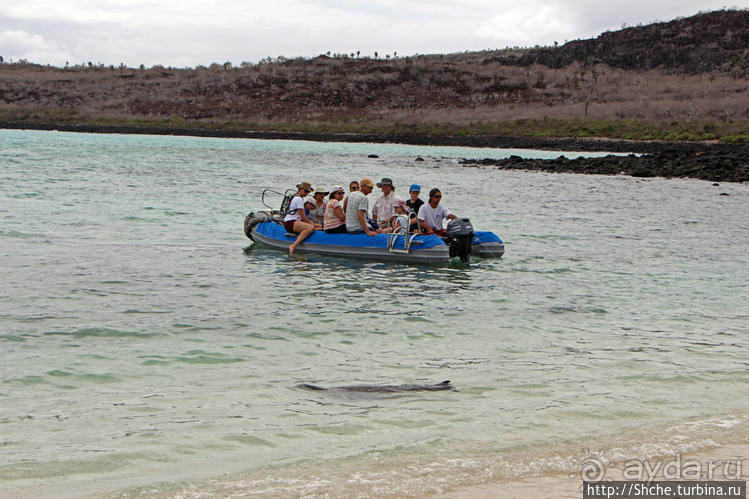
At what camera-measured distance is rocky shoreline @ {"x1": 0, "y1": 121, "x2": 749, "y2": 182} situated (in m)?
38.9

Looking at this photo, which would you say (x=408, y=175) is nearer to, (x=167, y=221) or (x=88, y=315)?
(x=167, y=221)

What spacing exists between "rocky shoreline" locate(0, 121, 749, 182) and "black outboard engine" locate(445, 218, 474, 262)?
25551 mm

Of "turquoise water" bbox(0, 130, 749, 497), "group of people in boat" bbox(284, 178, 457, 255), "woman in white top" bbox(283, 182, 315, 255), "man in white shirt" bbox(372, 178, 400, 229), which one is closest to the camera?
"turquoise water" bbox(0, 130, 749, 497)

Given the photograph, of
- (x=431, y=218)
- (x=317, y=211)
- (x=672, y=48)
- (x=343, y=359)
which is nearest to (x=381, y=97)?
(x=672, y=48)

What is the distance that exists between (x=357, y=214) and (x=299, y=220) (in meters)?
1.43

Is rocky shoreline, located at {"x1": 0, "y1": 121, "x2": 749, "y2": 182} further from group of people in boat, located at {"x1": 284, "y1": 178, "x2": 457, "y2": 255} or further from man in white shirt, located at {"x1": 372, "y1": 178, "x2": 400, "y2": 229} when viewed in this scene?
man in white shirt, located at {"x1": 372, "y1": 178, "x2": 400, "y2": 229}

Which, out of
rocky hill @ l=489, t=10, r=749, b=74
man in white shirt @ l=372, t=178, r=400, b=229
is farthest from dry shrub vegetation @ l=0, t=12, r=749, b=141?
man in white shirt @ l=372, t=178, r=400, b=229

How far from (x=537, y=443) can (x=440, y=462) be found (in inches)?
35.2

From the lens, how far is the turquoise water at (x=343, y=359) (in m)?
5.62

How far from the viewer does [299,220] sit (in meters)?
16.0

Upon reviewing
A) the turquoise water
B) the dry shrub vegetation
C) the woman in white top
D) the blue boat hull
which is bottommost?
the turquoise water

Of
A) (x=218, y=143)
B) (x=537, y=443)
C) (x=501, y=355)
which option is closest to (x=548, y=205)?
(x=501, y=355)

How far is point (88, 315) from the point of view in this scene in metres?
10.2

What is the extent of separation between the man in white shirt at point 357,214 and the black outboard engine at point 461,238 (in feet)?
4.90
